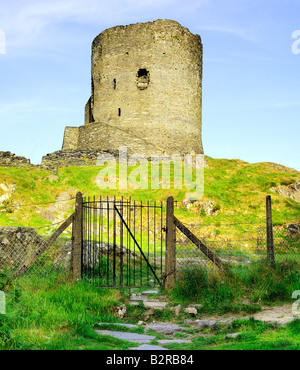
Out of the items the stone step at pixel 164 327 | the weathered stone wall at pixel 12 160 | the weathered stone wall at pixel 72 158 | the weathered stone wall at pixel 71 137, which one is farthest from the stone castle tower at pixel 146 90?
the stone step at pixel 164 327

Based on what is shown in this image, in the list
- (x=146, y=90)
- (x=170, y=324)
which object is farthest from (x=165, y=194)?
(x=146, y=90)

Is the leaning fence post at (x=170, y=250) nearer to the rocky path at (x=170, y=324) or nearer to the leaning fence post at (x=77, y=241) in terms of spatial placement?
the rocky path at (x=170, y=324)

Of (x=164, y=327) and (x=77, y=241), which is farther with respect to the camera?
(x=77, y=241)

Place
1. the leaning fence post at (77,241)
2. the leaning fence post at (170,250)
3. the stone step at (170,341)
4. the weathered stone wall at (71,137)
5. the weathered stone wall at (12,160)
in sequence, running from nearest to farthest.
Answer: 1. the stone step at (170,341)
2. the leaning fence post at (77,241)
3. the leaning fence post at (170,250)
4. the weathered stone wall at (12,160)
5. the weathered stone wall at (71,137)

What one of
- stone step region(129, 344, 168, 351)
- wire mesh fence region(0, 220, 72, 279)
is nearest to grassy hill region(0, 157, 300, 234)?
wire mesh fence region(0, 220, 72, 279)

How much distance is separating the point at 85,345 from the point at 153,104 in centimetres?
2820

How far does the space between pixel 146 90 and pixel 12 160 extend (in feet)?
41.6

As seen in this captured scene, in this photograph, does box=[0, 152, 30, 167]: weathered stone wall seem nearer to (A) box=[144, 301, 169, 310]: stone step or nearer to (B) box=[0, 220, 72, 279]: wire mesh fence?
(B) box=[0, 220, 72, 279]: wire mesh fence

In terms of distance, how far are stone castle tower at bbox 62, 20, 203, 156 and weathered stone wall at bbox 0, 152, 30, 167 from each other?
26.9 feet

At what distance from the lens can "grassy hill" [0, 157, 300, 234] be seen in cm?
1758

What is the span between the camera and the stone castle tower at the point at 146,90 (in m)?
32.4

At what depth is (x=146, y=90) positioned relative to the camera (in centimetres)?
3262

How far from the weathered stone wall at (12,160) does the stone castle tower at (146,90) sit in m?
8.20

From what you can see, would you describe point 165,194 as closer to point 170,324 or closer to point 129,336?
point 170,324
